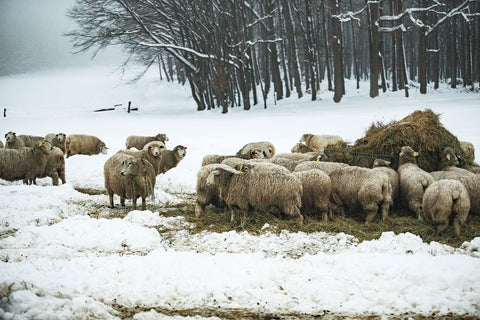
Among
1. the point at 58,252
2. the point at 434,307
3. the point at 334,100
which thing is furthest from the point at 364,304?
the point at 334,100

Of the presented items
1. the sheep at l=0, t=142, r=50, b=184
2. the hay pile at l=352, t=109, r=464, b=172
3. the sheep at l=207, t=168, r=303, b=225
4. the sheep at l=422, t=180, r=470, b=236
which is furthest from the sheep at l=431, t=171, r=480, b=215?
the sheep at l=0, t=142, r=50, b=184

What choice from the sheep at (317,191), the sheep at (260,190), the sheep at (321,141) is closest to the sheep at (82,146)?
the sheep at (321,141)

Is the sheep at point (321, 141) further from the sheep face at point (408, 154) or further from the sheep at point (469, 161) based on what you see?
the sheep face at point (408, 154)

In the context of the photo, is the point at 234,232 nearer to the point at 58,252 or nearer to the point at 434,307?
the point at 58,252

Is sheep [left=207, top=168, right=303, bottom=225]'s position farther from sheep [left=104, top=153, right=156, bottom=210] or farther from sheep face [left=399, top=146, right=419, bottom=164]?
sheep face [left=399, top=146, right=419, bottom=164]

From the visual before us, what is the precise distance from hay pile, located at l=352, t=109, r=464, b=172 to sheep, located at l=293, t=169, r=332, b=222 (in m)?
2.69

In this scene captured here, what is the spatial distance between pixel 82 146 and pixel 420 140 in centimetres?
1520

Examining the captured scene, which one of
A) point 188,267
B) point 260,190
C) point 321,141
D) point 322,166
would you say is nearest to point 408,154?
point 322,166

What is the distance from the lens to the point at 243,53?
1230 inches

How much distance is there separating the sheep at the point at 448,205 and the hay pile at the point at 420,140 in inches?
114

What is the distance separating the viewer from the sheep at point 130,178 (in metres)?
9.53

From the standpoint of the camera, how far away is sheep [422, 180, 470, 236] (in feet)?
22.9

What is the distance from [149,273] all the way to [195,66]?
30.4 m

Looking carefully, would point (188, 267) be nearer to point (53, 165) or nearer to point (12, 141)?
point (53, 165)
